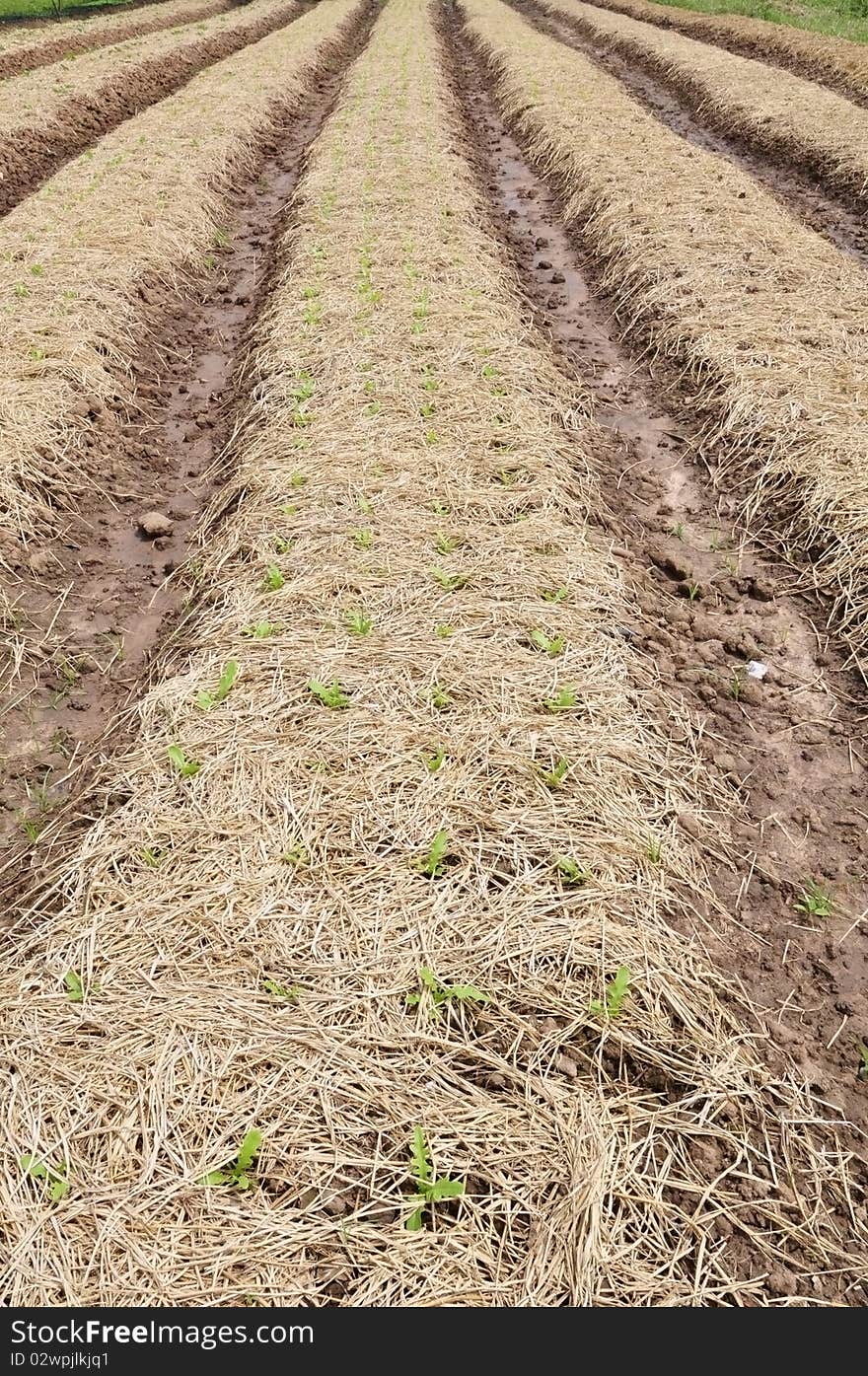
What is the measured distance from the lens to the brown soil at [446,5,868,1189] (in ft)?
9.37

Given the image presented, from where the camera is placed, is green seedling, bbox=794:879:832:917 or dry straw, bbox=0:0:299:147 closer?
green seedling, bbox=794:879:832:917

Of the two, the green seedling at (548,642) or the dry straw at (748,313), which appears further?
the dry straw at (748,313)

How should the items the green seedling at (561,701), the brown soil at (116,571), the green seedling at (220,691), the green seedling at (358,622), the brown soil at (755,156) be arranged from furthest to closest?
the brown soil at (755,156)
the green seedling at (358,622)
the brown soil at (116,571)
the green seedling at (220,691)
the green seedling at (561,701)

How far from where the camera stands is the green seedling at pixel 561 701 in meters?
3.52

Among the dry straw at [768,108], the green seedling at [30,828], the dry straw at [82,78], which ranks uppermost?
the dry straw at [82,78]

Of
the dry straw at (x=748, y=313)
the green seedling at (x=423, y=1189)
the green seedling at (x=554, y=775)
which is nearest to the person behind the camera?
the green seedling at (x=423, y=1189)

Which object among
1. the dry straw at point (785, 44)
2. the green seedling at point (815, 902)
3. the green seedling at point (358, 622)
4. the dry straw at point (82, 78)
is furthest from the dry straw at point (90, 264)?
the dry straw at point (785, 44)

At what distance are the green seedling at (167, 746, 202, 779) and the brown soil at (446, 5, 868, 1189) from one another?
216cm

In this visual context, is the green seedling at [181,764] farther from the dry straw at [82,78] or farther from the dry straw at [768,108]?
the dry straw at [82,78]

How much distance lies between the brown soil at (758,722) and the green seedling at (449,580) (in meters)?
1.01

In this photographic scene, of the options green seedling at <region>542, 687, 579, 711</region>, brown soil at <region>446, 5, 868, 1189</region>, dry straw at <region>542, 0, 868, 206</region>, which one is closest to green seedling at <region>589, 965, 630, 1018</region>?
brown soil at <region>446, 5, 868, 1189</region>

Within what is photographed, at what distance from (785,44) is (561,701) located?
21.7 metres

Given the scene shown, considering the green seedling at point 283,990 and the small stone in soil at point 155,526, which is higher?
the small stone in soil at point 155,526

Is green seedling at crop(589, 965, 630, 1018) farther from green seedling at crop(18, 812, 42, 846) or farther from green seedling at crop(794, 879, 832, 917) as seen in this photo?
green seedling at crop(18, 812, 42, 846)
